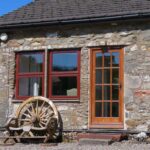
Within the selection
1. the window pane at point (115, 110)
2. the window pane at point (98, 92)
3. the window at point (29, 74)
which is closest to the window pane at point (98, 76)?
the window pane at point (98, 92)

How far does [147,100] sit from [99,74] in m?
1.62

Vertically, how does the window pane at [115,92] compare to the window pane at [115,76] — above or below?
below

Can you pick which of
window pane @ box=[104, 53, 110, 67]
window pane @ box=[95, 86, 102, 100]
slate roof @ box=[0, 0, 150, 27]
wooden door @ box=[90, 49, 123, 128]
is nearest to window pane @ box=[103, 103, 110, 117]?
wooden door @ box=[90, 49, 123, 128]

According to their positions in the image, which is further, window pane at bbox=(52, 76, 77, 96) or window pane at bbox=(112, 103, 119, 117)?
window pane at bbox=(52, 76, 77, 96)

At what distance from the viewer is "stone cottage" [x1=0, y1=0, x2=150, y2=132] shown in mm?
12953

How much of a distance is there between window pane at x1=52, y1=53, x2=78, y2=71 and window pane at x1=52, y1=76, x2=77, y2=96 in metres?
0.30

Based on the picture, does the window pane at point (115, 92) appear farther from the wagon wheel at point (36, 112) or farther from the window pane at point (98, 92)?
the wagon wheel at point (36, 112)

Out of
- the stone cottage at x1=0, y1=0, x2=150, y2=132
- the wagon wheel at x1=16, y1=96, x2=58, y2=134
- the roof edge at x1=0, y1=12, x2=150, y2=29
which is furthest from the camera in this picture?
the wagon wheel at x1=16, y1=96, x2=58, y2=134

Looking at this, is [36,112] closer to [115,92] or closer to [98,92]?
[98,92]

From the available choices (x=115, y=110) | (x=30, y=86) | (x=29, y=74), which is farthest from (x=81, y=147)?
(x=29, y=74)

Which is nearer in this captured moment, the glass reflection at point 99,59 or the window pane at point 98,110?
the window pane at point 98,110

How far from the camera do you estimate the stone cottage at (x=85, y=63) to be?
1295 centimetres

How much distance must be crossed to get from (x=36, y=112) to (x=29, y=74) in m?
1.36

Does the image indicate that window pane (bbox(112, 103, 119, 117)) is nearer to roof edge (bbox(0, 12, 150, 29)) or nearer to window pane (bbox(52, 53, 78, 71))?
window pane (bbox(52, 53, 78, 71))
